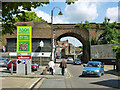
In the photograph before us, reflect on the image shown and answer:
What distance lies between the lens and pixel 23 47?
62.0 feet

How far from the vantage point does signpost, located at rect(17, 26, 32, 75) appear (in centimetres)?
1889

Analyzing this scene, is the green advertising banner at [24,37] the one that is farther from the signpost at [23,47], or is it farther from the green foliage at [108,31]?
the green foliage at [108,31]

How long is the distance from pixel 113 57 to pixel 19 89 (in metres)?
36.1

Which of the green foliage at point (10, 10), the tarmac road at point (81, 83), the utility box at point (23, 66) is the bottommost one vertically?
the tarmac road at point (81, 83)

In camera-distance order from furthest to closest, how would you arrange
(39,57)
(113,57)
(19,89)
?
(113,57) < (39,57) < (19,89)

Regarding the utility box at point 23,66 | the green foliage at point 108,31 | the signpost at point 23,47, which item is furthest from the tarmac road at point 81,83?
the green foliage at point 108,31

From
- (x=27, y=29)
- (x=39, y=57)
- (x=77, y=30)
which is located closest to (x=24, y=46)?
(x=27, y=29)

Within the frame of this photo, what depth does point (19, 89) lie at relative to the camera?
974 cm

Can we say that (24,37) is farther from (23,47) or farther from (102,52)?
(102,52)

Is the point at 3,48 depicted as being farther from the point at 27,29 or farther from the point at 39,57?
the point at 27,29

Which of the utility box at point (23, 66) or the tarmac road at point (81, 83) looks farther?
the utility box at point (23, 66)

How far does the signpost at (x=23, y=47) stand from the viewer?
18.9m

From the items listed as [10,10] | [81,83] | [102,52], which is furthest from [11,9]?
[102,52]

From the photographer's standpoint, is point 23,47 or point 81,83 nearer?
point 81,83
